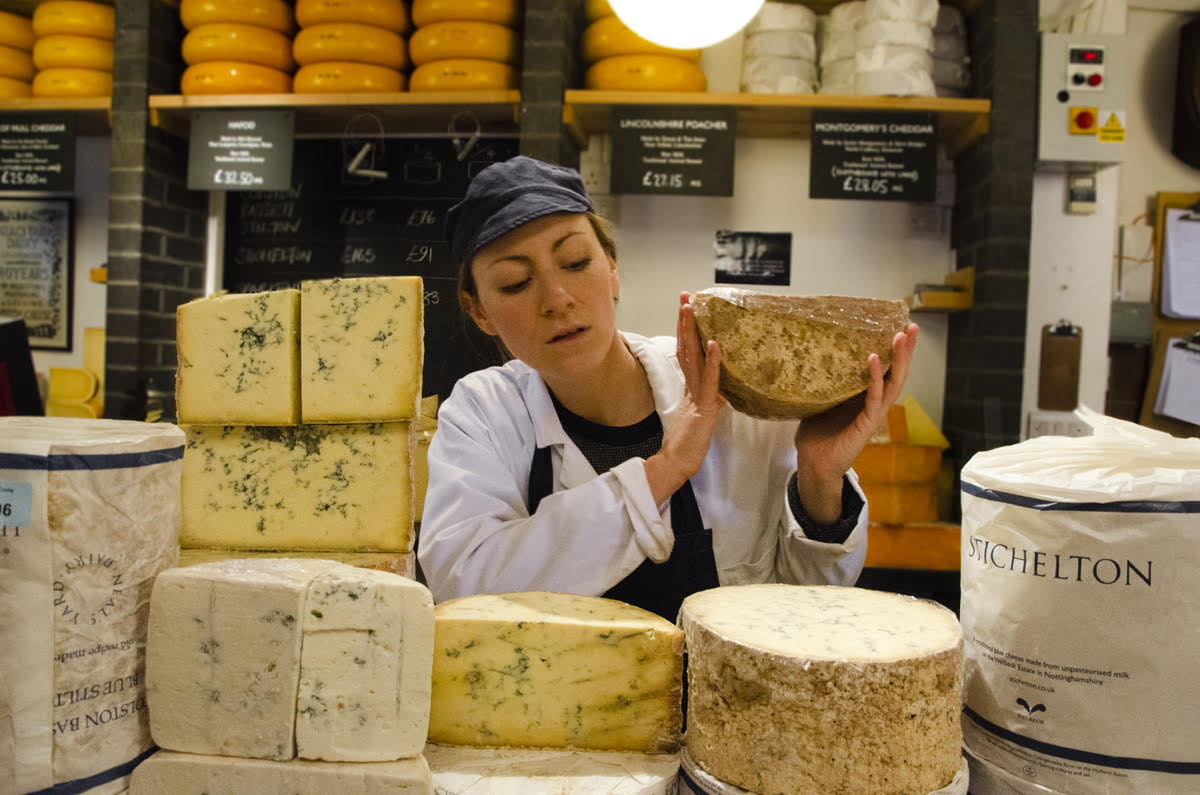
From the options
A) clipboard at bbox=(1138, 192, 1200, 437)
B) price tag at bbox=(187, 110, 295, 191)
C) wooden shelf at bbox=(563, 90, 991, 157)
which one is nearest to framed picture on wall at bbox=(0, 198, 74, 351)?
price tag at bbox=(187, 110, 295, 191)

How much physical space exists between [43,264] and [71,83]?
3.08 ft

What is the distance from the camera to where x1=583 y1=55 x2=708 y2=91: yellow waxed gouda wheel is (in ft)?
9.09

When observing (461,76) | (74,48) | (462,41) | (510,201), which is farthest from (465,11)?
(510,201)

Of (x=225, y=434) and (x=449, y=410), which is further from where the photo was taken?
(x=449, y=410)

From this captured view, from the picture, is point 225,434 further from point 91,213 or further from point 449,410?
point 91,213

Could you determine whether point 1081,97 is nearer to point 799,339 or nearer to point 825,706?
point 799,339

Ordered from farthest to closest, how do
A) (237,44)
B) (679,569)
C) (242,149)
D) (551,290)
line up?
(242,149) → (237,44) → (679,569) → (551,290)

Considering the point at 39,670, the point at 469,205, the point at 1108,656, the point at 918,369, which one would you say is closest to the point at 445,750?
the point at 39,670

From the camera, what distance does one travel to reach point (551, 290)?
1.28 m

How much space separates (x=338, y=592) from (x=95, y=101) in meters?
3.30

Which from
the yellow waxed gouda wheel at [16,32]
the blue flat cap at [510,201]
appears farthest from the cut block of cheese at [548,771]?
the yellow waxed gouda wheel at [16,32]

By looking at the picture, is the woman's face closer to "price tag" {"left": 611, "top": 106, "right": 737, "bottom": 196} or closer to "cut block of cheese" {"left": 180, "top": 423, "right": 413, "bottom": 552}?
"cut block of cheese" {"left": 180, "top": 423, "right": 413, "bottom": 552}

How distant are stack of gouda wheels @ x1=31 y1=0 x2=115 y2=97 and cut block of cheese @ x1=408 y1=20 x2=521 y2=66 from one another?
1.40m

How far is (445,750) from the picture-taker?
849mm
